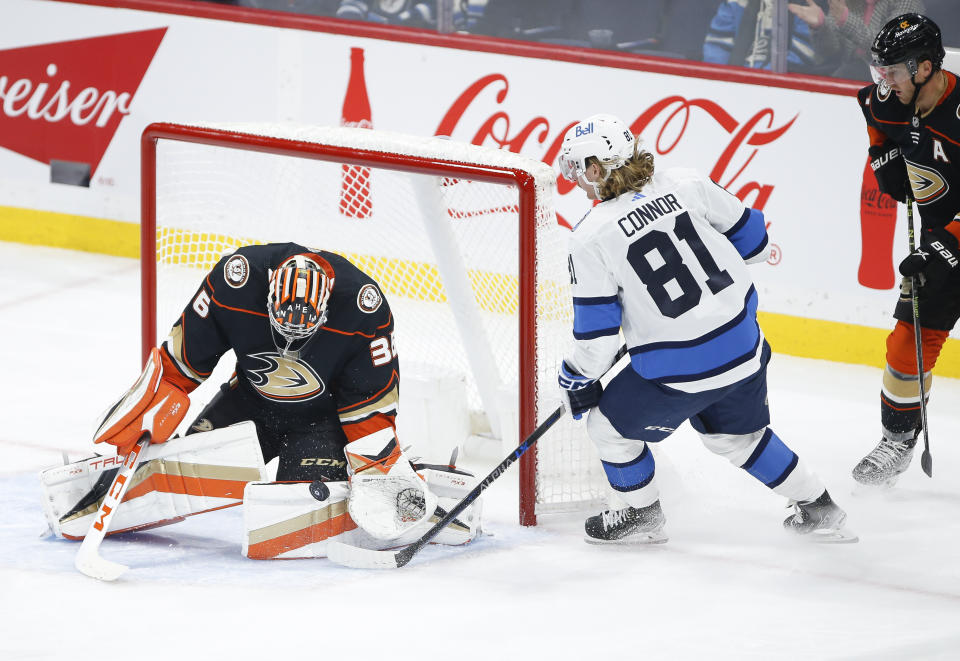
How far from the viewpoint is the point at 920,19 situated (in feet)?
10.9

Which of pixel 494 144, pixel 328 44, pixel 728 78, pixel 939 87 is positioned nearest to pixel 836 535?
pixel 939 87

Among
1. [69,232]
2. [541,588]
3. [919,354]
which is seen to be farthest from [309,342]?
[69,232]

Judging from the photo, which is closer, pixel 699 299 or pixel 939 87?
pixel 699 299

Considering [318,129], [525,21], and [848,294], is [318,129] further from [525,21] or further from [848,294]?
[848,294]

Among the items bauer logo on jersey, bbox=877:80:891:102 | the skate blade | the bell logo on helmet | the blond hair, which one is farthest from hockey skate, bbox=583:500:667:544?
bauer logo on jersey, bbox=877:80:891:102

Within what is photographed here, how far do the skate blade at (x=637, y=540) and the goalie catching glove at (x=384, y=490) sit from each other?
0.43 m

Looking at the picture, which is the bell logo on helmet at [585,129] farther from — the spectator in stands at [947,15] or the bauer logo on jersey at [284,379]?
the spectator in stands at [947,15]

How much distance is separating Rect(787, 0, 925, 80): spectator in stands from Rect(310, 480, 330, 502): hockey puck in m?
2.54

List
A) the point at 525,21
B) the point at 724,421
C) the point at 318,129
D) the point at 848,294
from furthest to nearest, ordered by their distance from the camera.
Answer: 1. the point at 525,21
2. the point at 848,294
3. the point at 318,129
4. the point at 724,421

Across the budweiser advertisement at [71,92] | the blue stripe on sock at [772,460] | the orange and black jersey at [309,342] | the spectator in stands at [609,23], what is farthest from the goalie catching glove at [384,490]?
the budweiser advertisement at [71,92]

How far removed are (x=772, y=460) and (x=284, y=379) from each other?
1188 mm

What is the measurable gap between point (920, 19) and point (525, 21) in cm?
208

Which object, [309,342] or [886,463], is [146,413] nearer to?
[309,342]

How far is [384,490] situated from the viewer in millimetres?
3213
